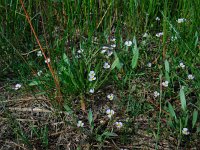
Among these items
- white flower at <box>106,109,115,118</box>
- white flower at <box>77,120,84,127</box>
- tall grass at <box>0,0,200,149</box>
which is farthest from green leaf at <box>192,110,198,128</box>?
white flower at <box>77,120,84,127</box>

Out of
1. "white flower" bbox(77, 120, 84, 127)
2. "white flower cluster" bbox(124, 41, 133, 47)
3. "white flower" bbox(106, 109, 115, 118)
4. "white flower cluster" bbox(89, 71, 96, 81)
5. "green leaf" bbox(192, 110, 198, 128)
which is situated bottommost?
"white flower" bbox(77, 120, 84, 127)

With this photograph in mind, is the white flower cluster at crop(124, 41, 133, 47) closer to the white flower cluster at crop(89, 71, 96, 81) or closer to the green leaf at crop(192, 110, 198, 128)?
the white flower cluster at crop(89, 71, 96, 81)

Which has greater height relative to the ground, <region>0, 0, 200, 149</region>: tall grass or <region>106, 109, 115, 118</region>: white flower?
<region>0, 0, 200, 149</region>: tall grass

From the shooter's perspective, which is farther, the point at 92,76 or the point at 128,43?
the point at 128,43

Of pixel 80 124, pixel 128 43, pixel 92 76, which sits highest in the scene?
pixel 128 43

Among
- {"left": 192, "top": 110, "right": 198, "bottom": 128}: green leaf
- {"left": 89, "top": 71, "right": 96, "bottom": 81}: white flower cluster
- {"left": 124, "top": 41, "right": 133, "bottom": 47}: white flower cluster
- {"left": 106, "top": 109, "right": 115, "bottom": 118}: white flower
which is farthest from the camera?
{"left": 124, "top": 41, "right": 133, "bottom": 47}: white flower cluster

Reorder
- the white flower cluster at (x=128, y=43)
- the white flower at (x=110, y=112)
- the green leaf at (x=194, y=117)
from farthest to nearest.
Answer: the white flower cluster at (x=128, y=43) → the white flower at (x=110, y=112) → the green leaf at (x=194, y=117)

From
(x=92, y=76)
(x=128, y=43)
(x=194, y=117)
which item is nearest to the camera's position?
(x=194, y=117)

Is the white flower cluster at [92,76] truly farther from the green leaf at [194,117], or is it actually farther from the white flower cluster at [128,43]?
the green leaf at [194,117]

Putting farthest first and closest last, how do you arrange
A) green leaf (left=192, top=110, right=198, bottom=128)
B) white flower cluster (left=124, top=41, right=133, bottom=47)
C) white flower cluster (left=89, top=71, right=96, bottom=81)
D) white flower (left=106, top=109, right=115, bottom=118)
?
1. white flower cluster (left=124, top=41, right=133, bottom=47)
2. white flower cluster (left=89, top=71, right=96, bottom=81)
3. white flower (left=106, top=109, right=115, bottom=118)
4. green leaf (left=192, top=110, right=198, bottom=128)

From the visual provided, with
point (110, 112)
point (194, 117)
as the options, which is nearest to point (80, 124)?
point (110, 112)

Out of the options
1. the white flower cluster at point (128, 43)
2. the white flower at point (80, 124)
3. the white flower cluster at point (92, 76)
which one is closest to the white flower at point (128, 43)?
the white flower cluster at point (128, 43)

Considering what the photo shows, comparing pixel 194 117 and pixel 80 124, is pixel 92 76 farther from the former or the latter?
pixel 194 117

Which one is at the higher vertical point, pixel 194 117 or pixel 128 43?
pixel 128 43
